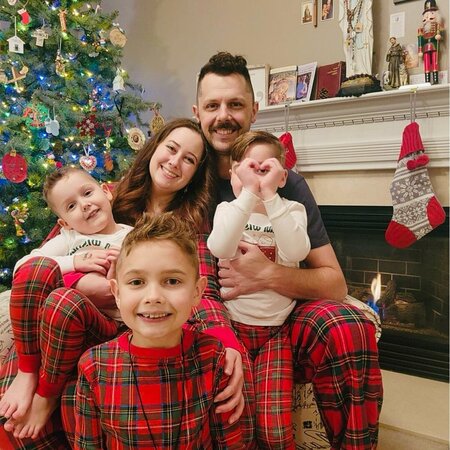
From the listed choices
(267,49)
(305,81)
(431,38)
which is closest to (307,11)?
(267,49)

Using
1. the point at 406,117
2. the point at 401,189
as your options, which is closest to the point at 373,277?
the point at 401,189

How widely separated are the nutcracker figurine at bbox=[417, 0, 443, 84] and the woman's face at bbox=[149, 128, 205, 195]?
4.96 ft

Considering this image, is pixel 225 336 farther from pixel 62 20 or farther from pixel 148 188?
pixel 62 20

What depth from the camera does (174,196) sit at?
1729 mm

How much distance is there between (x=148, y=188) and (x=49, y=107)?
4.29 feet

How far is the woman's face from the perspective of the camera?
1563 mm

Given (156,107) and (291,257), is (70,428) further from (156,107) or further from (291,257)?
(156,107)

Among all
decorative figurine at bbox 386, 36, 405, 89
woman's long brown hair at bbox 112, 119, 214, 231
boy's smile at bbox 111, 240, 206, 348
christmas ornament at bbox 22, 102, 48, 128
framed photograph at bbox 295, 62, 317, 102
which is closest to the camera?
boy's smile at bbox 111, 240, 206, 348

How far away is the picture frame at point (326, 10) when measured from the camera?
270 centimetres

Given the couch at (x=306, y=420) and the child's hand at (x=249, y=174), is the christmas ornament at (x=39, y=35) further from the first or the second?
the child's hand at (x=249, y=174)

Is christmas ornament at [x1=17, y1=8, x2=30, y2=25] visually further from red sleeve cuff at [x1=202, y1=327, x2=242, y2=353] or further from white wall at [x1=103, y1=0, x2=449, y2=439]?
red sleeve cuff at [x1=202, y1=327, x2=242, y2=353]

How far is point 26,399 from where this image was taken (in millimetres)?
1153

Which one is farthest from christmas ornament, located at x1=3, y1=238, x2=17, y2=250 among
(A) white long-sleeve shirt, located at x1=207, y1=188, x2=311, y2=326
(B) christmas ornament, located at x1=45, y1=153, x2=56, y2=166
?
(A) white long-sleeve shirt, located at x1=207, y1=188, x2=311, y2=326

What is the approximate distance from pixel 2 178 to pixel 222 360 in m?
2.01
